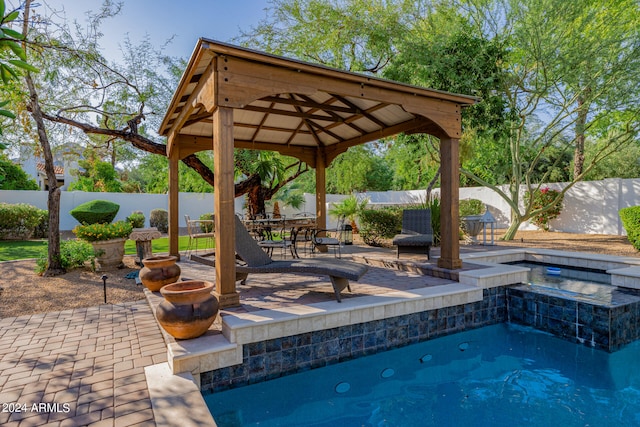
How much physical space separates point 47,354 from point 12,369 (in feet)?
1.05

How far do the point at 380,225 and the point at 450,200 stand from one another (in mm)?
4692

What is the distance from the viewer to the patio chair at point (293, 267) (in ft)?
14.3

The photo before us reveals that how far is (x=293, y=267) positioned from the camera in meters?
4.51

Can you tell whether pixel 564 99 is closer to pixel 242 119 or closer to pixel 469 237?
pixel 469 237

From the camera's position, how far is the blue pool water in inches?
126

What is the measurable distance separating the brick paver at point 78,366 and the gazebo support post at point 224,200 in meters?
0.94

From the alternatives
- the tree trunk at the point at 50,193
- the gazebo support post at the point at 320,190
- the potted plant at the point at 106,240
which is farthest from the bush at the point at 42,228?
the gazebo support post at the point at 320,190

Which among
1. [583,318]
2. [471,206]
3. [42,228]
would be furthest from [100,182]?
[583,318]

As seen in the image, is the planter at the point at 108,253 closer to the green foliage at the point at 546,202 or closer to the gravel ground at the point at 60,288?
the gravel ground at the point at 60,288

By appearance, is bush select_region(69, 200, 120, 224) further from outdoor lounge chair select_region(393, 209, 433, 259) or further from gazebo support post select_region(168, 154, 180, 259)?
outdoor lounge chair select_region(393, 209, 433, 259)

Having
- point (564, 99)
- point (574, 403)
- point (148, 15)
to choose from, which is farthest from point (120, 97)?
point (564, 99)

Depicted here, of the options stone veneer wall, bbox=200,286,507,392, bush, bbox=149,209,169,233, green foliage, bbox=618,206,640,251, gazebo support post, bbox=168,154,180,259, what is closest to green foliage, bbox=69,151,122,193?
bush, bbox=149,209,169,233

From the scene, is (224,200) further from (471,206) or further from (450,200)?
(471,206)

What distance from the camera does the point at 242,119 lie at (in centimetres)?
760
